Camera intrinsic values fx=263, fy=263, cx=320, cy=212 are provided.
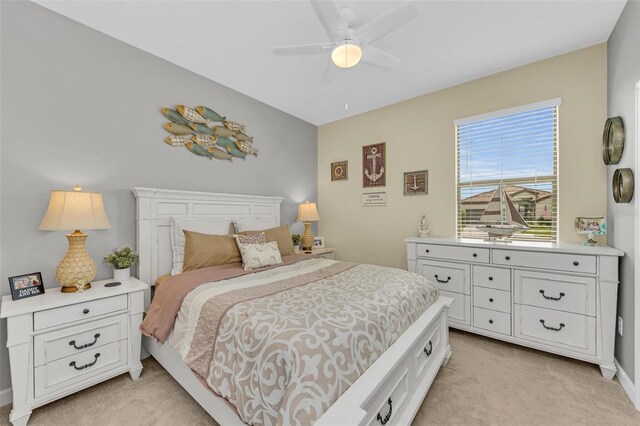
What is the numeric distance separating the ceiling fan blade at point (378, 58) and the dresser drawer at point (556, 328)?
2.42m

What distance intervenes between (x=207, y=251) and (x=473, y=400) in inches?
92.7

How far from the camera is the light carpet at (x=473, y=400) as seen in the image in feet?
5.33

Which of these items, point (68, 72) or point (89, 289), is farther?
point (68, 72)

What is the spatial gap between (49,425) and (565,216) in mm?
4302

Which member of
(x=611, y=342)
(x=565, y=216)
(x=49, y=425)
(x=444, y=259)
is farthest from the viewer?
(x=444, y=259)

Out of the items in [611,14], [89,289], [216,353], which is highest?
[611,14]

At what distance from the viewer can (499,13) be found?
6.61ft

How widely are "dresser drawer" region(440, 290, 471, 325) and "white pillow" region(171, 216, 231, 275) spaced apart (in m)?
2.57

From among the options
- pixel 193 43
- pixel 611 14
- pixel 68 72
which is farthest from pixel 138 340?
pixel 611 14

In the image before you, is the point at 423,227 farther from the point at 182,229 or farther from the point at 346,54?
the point at 182,229

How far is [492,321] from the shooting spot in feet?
8.29

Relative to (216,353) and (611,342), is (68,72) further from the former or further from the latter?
(611,342)

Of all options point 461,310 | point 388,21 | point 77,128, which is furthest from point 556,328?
point 77,128

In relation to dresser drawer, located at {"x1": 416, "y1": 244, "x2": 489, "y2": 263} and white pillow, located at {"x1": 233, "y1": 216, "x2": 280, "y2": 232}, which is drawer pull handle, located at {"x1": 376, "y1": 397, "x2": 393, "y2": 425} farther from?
white pillow, located at {"x1": 233, "y1": 216, "x2": 280, "y2": 232}
